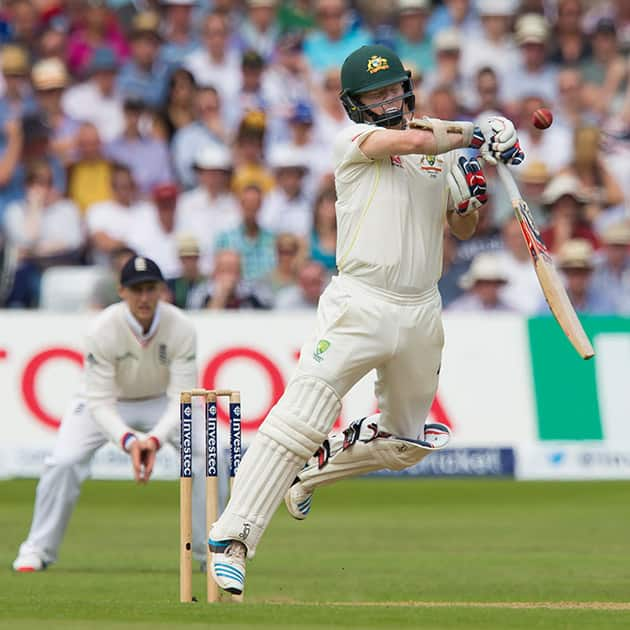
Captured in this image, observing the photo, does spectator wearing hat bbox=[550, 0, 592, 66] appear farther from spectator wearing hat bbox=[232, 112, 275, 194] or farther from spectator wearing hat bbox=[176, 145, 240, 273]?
spectator wearing hat bbox=[176, 145, 240, 273]

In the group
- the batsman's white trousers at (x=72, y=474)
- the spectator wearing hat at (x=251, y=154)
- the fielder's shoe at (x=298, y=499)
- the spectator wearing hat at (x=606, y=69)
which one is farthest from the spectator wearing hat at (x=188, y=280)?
the fielder's shoe at (x=298, y=499)

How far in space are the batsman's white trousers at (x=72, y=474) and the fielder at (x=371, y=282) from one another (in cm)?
198

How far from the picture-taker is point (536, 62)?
14.9 metres

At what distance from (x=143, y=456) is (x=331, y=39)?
7.84 meters

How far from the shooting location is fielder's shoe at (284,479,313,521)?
709 cm

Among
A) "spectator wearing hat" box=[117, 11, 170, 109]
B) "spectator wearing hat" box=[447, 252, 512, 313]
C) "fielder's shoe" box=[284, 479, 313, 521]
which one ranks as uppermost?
"spectator wearing hat" box=[117, 11, 170, 109]

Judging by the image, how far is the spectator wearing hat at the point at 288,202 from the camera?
45.0 ft

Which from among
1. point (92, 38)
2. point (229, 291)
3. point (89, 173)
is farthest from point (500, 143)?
point (92, 38)

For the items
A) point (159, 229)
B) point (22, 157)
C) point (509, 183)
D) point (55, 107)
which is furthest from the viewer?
point (55, 107)

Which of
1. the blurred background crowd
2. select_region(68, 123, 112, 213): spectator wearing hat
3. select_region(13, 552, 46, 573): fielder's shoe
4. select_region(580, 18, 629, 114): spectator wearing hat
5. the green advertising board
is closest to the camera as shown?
select_region(13, 552, 46, 573): fielder's shoe

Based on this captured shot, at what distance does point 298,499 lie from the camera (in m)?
7.09

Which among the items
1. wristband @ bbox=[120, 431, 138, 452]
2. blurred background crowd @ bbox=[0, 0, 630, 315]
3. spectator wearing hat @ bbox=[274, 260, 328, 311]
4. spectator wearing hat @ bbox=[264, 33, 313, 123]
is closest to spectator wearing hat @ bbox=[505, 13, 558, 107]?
blurred background crowd @ bbox=[0, 0, 630, 315]

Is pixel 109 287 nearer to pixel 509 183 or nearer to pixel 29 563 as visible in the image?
pixel 29 563

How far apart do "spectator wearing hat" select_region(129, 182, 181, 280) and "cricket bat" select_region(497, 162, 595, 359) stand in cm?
723
